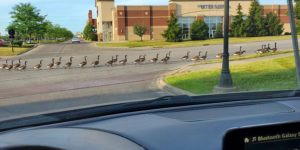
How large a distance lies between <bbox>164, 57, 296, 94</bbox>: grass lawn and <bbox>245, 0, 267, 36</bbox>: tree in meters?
50.3

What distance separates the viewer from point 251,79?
14.8 metres

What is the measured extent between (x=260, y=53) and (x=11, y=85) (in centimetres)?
1614

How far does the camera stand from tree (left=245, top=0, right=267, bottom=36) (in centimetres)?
6825

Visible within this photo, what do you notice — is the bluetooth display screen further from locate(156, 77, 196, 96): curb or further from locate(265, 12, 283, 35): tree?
locate(265, 12, 283, 35): tree

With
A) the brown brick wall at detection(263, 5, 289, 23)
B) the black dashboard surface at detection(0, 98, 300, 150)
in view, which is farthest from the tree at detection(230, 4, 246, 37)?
the black dashboard surface at detection(0, 98, 300, 150)

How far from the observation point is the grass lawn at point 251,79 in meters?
13.0

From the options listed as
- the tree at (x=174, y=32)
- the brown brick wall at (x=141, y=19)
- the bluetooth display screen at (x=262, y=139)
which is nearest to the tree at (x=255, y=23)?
the tree at (x=174, y=32)

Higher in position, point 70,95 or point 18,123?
point 18,123

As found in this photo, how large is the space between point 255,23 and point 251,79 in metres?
56.5

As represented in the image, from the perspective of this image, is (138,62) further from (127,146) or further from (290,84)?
(127,146)

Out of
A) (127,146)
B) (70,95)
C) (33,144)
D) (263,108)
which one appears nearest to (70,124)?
(33,144)

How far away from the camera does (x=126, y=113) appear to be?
2088mm

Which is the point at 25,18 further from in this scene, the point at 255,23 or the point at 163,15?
the point at 255,23

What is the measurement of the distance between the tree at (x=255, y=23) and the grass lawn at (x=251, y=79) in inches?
1982
